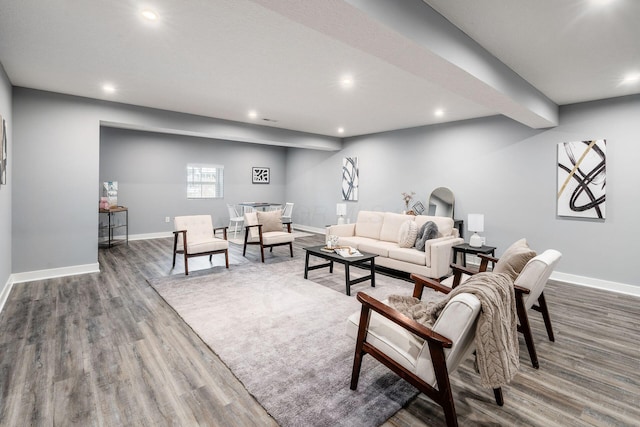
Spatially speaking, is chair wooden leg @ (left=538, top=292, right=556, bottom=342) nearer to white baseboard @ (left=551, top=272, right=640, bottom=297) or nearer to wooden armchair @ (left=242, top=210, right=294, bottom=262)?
white baseboard @ (left=551, top=272, right=640, bottom=297)

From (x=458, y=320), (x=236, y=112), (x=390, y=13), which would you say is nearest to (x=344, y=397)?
(x=458, y=320)

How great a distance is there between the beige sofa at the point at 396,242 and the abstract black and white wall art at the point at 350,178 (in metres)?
2.10

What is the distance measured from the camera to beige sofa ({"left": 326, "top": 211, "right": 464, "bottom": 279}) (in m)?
4.18

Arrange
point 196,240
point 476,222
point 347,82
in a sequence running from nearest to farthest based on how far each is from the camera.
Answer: point 347,82
point 476,222
point 196,240

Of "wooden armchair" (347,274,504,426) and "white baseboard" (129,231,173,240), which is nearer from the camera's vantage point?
"wooden armchair" (347,274,504,426)

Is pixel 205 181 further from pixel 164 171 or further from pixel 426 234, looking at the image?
pixel 426 234

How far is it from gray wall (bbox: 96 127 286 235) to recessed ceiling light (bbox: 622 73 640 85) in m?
7.82

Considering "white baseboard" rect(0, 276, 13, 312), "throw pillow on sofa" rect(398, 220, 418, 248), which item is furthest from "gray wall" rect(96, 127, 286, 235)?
"throw pillow on sofa" rect(398, 220, 418, 248)

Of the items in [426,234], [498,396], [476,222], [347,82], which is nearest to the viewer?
[498,396]

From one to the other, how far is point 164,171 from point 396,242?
5855mm

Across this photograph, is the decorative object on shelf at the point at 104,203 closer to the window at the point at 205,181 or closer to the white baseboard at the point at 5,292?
the window at the point at 205,181

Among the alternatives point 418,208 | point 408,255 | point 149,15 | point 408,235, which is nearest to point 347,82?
point 149,15

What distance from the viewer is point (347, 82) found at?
3.83 m

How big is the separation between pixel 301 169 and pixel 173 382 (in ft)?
25.4
